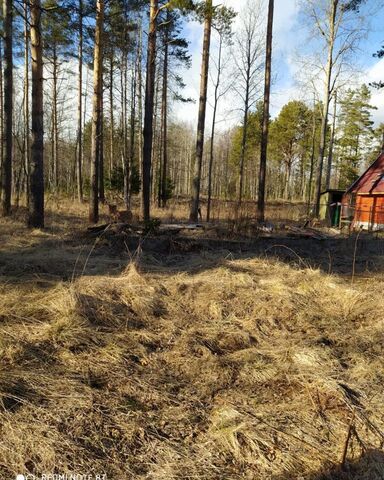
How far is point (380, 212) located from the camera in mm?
17719

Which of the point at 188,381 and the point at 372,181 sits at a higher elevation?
the point at 372,181

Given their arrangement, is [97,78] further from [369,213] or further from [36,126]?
[369,213]

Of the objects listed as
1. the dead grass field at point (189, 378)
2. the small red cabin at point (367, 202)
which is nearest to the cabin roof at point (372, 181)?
the small red cabin at point (367, 202)

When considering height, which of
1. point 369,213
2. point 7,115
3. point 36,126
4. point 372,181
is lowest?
point 369,213

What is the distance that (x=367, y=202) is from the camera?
61.7 ft

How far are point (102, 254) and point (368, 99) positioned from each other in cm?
4218

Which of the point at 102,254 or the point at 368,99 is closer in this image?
the point at 102,254

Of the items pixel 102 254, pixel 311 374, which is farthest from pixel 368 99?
pixel 311 374

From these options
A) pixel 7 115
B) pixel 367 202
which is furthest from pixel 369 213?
pixel 7 115

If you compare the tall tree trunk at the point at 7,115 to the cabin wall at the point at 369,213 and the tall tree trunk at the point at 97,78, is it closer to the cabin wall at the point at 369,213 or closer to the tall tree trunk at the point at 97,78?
the tall tree trunk at the point at 97,78

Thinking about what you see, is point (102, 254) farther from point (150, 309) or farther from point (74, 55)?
point (74, 55)

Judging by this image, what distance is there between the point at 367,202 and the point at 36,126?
1628 cm

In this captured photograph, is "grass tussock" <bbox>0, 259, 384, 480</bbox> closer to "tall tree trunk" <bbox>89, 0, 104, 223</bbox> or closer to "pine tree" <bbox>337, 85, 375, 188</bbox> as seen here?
"tall tree trunk" <bbox>89, 0, 104, 223</bbox>

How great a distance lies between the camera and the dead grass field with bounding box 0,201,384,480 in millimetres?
2178
